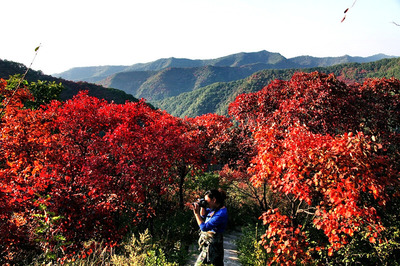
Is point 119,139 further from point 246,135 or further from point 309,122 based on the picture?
point 309,122

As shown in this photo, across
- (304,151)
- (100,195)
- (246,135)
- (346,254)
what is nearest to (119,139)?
(100,195)

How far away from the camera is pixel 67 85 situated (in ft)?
149

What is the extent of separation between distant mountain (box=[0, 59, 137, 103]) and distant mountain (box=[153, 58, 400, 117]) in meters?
42.4

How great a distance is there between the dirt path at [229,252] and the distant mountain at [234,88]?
241ft

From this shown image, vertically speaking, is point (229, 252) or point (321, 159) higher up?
point (321, 159)

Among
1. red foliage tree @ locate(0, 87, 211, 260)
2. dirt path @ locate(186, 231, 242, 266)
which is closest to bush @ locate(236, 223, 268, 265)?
dirt path @ locate(186, 231, 242, 266)

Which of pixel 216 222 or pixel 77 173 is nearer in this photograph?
pixel 216 222

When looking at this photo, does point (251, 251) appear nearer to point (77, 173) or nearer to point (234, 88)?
point (77, 173)

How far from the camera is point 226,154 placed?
8.62m

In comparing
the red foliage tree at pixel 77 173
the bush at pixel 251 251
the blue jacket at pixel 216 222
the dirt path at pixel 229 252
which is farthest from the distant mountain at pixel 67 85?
the blue jacket at pixel 216 222

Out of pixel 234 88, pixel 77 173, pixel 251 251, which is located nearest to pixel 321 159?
pixel 251 251

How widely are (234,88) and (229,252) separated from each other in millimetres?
95622

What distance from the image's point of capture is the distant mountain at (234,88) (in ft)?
234

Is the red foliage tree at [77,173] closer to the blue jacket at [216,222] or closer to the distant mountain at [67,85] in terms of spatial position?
the blue jacket at [216,222]
